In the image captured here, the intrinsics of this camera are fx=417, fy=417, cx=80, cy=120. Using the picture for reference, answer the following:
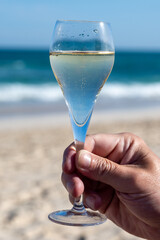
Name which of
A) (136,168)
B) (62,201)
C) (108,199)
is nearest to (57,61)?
(136,168)

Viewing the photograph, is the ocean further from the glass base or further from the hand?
the glass base

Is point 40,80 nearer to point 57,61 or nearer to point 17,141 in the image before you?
point 17,141

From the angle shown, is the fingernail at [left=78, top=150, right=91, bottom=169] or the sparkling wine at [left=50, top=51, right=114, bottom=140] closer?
the sparkling wine at [left=50, top=51, right=114, bottom=140]

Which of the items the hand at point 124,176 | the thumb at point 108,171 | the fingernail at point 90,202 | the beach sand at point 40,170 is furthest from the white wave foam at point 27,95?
the thumb at point 108,171

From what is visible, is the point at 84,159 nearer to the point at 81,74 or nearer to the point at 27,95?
the point at 81,74

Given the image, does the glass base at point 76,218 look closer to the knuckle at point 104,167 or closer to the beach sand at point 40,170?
the knuckle at point 104,167

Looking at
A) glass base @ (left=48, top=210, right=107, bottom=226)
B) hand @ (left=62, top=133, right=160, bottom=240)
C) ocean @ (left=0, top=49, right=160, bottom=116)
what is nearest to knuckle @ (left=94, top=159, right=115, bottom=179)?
hand @ (left=62, top=133, right=160, bottom=240)
